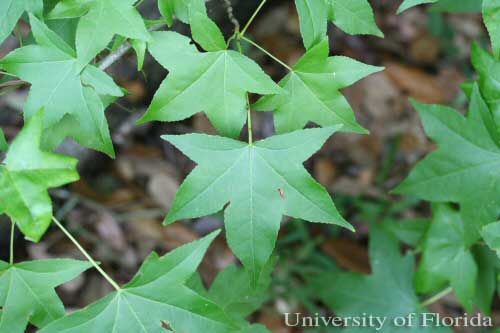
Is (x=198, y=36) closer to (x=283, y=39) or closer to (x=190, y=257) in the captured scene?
(x=190, y=257)

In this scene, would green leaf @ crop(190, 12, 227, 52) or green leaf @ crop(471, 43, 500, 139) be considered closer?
green leaf @ crop(190, 12, 227, 52)

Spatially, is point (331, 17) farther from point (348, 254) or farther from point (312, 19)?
point (348, 254)

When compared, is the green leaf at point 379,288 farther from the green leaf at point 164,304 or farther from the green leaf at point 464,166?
the green leaf at point 164,304

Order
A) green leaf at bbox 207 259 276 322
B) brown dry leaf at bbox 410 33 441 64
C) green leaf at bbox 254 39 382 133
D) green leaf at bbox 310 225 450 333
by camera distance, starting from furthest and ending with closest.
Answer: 1. brown dry leaf at bbox 410 33 441 64
2. green leaf at bbox 310 225 450 333
3. green leaf at bbox 207 259 276 322
4. green leaf at bbox 254 39 382 133

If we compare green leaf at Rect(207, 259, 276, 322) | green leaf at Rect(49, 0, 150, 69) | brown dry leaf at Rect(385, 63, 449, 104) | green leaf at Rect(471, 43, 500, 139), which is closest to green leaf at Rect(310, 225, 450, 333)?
green leaf at Rect(207, 259, 276, 322)

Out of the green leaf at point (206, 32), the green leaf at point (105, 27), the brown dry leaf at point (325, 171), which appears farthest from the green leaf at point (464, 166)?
the brown dry leaf at point (325, 171)

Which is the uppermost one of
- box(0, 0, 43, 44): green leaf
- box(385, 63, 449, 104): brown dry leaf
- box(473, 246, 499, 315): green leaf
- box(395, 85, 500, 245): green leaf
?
box(0, 0, 43, 44): green leaf

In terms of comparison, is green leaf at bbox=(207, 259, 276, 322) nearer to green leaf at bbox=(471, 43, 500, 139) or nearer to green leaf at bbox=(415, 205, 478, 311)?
green leaf at bbox=(415, 205, 478, 311)

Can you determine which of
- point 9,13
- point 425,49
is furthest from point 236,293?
point 425,49

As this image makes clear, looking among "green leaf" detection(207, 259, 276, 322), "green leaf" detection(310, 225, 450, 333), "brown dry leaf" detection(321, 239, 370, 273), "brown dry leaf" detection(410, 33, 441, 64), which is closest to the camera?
"green leaf" detection(207, 259, 276, 322)
